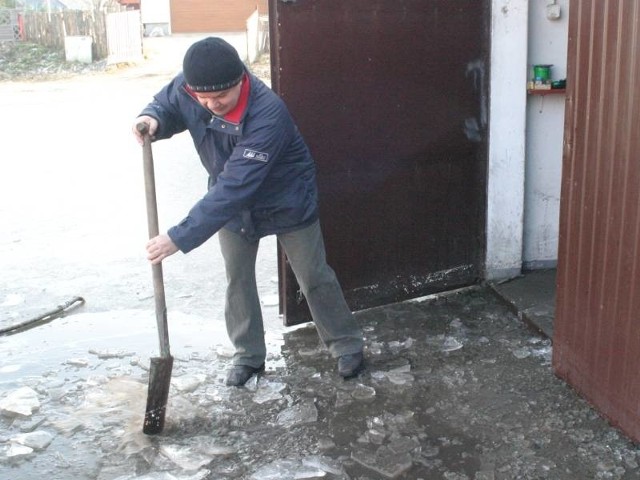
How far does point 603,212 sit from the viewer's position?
3729mm

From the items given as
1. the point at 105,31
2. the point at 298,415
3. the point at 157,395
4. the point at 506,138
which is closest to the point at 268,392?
the point at 298,415

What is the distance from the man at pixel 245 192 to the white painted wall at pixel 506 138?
1.55 metres

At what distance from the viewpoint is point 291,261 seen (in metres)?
4.37

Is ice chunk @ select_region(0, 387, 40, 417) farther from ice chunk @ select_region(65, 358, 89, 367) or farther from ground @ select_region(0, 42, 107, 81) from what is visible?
ground @ select_region(0, 42, 107, 81)

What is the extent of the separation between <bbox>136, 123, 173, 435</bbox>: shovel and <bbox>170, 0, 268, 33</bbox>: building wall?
97.8 feet

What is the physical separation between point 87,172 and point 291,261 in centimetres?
637

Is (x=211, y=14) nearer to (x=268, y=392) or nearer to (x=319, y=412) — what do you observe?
(x=268, y=392)

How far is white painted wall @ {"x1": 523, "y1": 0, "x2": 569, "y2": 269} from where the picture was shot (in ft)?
17.4

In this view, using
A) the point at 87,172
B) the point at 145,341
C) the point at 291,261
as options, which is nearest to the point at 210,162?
the point at 291,261

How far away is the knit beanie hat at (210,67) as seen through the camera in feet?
11.9

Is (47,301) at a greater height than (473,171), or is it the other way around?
(473,171)

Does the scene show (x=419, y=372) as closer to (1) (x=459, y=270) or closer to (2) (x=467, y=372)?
(2) (x=467, y=372)

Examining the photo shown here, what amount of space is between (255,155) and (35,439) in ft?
5.55

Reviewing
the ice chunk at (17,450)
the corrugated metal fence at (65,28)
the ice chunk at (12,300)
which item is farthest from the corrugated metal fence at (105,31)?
the ice chunk at (17,450)
